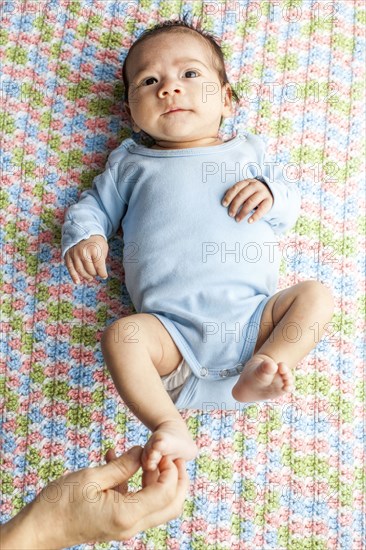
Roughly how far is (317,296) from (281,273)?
0.22m

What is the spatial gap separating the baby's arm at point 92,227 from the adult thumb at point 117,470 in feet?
1.40

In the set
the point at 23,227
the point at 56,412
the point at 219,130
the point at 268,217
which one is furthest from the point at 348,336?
the point at 23,227

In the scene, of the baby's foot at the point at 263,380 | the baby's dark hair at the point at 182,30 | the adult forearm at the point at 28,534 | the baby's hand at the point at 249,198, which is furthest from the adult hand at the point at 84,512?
the baby's dark hair at the point at 182,30

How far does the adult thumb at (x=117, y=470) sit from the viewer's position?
1.00 m

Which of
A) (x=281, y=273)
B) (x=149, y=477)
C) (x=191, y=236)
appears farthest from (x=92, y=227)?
(x=149, y=477)

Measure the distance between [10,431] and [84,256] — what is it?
0.43 meters

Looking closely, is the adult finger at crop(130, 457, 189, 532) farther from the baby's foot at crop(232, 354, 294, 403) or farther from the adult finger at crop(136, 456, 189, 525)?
the baby's foot at crop(232, 354, 294, 403)

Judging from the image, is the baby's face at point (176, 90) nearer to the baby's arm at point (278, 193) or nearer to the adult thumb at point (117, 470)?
the baby's arm at point (278, 193)

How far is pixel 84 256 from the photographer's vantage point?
1.37m

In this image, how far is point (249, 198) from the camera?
53.9 inches

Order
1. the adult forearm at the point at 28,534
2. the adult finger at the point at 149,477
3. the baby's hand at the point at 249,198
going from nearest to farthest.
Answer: the adult forearm at the point at 28,534
the adult finger at the point at 149,477
the baby's hand at the point at 249,198

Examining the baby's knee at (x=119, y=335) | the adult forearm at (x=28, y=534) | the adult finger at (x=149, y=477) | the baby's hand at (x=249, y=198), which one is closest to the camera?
the adult forearm at (x=28, y=534)

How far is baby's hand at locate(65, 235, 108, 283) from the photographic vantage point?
1.37 metres

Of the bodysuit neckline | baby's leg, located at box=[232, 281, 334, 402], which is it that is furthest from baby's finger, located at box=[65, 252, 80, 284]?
baby's leg, located at box=[232, 281, 334, 402]
